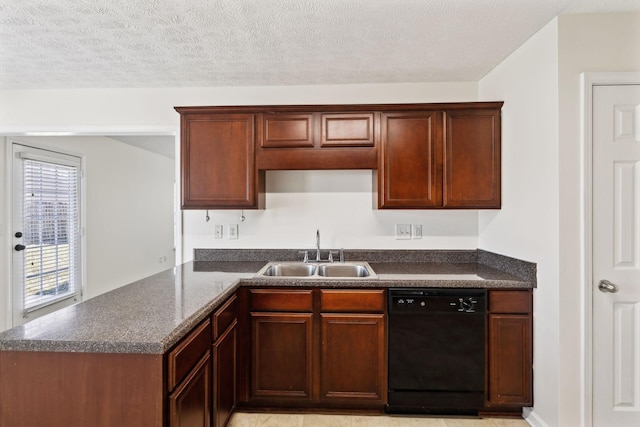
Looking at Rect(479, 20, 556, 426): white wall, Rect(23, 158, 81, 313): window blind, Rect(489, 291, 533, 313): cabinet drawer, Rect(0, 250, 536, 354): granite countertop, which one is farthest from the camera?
Rect(23, 158, 81, 313): window blind

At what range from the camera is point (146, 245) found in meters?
5.31

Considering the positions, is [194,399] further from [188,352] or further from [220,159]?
[220,159]

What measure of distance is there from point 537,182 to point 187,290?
219 centimetres

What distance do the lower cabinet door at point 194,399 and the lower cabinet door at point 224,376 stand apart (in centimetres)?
→ 8

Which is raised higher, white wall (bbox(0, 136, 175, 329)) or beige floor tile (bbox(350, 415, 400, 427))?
white wall (bbox(0, 136, 175, 329))

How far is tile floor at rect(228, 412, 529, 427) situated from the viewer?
2.12 metres

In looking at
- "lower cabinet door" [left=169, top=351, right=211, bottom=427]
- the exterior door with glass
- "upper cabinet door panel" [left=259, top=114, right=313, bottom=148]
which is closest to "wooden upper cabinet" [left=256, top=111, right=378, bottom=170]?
"upper cabinet door panel" [left=259, top=114, right=313, bottom=148]

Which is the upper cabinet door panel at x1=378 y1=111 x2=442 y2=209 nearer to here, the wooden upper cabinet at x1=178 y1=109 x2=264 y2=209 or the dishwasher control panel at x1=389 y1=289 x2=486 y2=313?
the dishwasher control panel at x1=389 y1=289 x2=486 y2=313

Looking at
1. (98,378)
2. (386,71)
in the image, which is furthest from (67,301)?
(386,71)

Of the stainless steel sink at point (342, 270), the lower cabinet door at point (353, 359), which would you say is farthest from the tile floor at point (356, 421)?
the stainless steel sink at point (342, 270)

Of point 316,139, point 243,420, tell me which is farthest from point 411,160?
point 243,420

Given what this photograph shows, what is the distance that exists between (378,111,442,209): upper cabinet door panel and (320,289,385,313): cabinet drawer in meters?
0.70

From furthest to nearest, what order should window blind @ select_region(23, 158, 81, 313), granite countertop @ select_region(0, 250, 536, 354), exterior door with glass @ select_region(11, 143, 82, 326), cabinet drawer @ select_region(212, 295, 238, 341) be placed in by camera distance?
window blind @ select_region(23, 158, 81, 313)
exterior door with glass @ select_region(11, 143, 82, 326)
cabinet drawer @ select_region(212, 295, 238, 341)
granite countertop @ select_region(0, 250, 536, 354)

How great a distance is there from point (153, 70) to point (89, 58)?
1.32 ft
